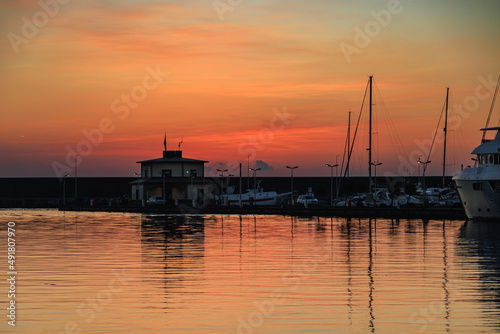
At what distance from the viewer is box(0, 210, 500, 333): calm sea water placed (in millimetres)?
21344

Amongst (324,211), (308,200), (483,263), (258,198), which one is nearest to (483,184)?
(324,211)

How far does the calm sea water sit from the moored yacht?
27813 mm

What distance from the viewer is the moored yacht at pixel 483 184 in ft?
249

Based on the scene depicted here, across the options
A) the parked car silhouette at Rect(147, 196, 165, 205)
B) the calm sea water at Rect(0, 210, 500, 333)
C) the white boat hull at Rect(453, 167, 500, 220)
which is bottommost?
the calm sea water at Rect(0, 210, 500, 333)

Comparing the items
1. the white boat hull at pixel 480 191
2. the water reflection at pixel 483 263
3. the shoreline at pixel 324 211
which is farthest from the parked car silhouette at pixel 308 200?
the water reflection at pixel 483 263

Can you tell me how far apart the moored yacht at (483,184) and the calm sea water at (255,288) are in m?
27.8

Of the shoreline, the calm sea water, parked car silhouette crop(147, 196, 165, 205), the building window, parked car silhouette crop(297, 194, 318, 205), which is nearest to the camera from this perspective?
the calm sea water

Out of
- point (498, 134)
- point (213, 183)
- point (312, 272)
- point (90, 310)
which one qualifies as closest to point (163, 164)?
point (213, 183)

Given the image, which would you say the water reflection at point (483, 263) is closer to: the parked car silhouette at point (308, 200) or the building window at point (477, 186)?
the building window at point (477, 186)

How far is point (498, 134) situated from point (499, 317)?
62577 mm

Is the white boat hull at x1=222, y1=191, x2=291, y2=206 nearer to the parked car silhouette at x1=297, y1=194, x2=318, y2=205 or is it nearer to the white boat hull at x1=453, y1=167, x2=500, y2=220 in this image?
the parked car silhouette at x1=297, y1=194, x2=318, y2=205

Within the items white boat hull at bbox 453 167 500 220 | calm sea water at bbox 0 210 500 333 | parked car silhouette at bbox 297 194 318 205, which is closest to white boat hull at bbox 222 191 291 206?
parked car silhouette at bbox 297 194 318 205

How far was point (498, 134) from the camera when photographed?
266ft

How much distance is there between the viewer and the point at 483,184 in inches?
3002
